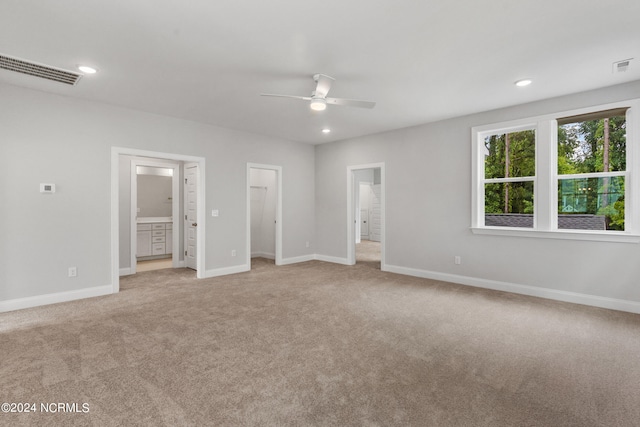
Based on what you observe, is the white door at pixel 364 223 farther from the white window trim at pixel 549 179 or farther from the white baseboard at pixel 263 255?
the white window trim at pixel 549 179

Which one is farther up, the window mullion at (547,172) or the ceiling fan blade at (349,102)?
the ceiling fan blade at (349,102)

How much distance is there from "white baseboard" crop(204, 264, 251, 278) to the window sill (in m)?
4.08

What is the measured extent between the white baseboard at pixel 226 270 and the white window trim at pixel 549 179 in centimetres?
412

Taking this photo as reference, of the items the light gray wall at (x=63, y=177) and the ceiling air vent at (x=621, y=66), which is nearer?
the ceiling air vent at (x=621, y=66)

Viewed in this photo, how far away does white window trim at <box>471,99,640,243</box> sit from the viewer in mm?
3611

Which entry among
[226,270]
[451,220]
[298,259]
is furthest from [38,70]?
[451,220]

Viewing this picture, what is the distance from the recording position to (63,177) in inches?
159

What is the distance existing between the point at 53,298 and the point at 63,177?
156cm

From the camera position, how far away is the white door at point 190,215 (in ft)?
20.2

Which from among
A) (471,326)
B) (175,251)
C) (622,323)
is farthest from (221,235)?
(622,323)

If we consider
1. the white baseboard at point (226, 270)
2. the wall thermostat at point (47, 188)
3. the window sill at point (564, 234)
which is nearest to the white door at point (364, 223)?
the white baseboard at point (226, 270)

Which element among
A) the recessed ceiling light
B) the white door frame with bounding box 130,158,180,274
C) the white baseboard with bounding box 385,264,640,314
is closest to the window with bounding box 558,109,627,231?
the white baseboard with bounding box 385,264,640,314

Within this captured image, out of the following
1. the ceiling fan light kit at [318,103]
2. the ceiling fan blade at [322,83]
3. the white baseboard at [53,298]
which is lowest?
the white baseboard at [53,298]

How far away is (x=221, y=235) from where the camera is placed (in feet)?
18.5
